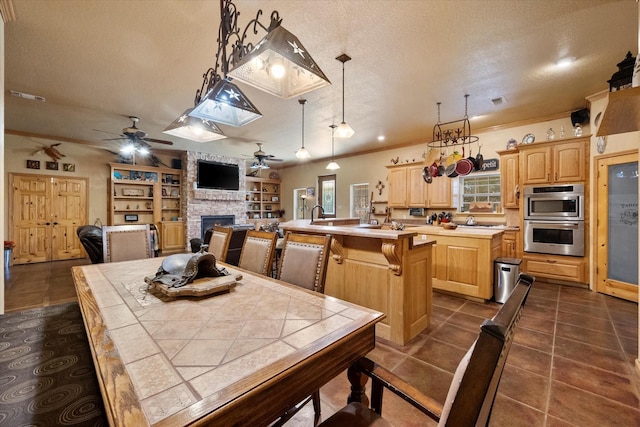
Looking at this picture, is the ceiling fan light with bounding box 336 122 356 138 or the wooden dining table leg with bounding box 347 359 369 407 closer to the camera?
the wooden dining table leg with bounding box 347 359 369 407

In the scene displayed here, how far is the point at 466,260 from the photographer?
3590 millimetres

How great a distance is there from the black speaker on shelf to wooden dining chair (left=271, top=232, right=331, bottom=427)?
16.5 ft

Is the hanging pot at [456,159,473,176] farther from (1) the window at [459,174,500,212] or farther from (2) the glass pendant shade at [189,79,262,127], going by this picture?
(2) the glass pendant shade at [189,79,262,127]

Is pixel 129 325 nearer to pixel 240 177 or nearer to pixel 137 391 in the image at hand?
pixel 137 391

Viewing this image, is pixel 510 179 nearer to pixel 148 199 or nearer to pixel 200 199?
pixel 200 199

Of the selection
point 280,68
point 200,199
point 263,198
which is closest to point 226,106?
point 280,68

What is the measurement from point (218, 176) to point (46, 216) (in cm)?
397

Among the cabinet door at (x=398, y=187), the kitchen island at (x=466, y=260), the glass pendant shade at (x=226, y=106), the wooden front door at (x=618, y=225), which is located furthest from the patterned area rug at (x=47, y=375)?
the cabinet door at (x=398, y=187)

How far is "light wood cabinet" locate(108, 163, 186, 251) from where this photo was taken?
7.00 metres

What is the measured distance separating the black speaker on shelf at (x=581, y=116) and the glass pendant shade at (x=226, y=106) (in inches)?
203

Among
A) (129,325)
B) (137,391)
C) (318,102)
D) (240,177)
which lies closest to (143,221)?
(240,177)

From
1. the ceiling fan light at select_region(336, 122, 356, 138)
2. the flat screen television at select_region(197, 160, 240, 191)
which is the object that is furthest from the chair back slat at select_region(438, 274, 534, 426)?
the flat screen television at select_region(197, 160, 240, 191)

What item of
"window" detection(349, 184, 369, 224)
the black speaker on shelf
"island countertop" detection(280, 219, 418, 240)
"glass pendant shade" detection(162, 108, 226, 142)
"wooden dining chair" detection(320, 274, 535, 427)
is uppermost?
the black speaker on shelf

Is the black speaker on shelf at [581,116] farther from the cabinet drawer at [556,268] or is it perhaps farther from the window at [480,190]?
the cabinet drawer at [556,268]
